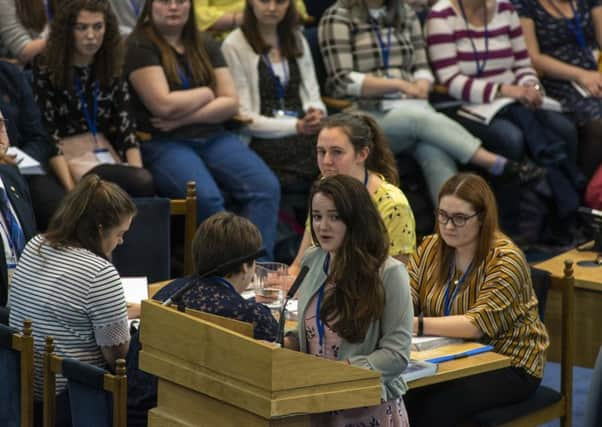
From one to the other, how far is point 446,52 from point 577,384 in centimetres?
232

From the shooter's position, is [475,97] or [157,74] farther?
[475,97]

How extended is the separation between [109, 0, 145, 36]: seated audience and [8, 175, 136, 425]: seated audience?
2735mm

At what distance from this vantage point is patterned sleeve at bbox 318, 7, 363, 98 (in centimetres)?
695

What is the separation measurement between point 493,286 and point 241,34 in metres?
2.98

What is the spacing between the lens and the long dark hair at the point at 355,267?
3438 millimetres

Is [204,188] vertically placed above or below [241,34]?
below

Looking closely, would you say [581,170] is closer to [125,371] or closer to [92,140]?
[92,140]

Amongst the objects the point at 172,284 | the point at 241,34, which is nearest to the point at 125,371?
the point at 172,284

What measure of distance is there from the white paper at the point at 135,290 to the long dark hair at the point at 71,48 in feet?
5.03

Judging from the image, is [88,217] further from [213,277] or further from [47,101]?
[47,101]

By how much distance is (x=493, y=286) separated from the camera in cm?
409

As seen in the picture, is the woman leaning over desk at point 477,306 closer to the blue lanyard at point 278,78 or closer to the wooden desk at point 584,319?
the wooden desk at point 584,319

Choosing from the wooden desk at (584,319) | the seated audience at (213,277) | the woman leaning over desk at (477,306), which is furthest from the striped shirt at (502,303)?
the wooden desk at (584,319)

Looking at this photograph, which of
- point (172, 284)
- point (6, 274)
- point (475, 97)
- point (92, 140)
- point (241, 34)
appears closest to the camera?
point (172, 284)
